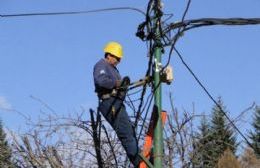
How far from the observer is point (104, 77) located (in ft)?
21.4

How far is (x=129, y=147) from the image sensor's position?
6.45m

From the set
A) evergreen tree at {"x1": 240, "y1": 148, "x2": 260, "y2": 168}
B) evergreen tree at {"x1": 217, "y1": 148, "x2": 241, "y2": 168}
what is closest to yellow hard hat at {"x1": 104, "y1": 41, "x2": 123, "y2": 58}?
evergreen tree at {"x1": 217, "y1": 148, "x2": 241, "y2": 168}

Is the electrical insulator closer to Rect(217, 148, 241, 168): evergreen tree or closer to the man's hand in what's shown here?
the man's hand

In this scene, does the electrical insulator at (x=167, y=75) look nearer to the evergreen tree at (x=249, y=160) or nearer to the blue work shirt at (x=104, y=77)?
the blue work shirt at (x=104, y=77)

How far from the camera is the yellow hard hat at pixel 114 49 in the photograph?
6.90 metres

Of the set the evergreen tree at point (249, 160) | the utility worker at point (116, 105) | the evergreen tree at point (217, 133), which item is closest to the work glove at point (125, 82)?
the utility worker at point (116, 105)

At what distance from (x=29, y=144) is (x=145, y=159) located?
415 centimetres

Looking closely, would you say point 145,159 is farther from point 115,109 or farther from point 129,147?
point 115,109

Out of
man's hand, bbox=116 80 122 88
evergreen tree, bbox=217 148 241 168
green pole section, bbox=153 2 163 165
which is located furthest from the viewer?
evergreen tree, bbox=217 148 241 168

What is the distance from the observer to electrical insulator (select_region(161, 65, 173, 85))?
641cm

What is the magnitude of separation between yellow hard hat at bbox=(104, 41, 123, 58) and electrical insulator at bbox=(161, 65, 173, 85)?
72 cm

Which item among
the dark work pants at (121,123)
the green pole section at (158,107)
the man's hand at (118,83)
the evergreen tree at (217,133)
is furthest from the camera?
the evergreen tree at (217,133)

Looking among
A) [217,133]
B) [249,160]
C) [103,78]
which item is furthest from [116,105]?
[249,160]

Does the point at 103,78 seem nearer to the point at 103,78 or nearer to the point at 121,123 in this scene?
the point at 103,78
